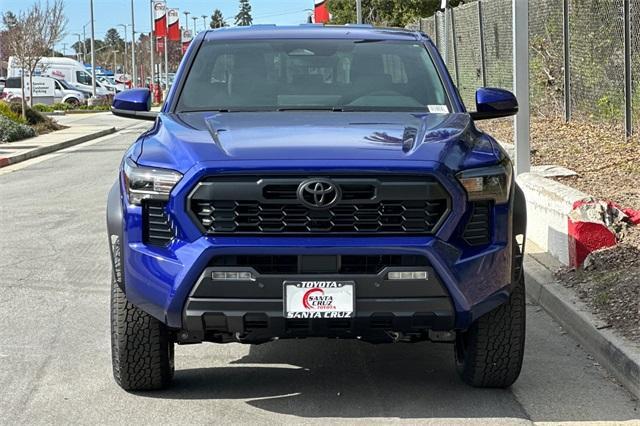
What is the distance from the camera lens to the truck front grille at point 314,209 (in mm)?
5055

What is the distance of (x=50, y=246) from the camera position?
10.7 m

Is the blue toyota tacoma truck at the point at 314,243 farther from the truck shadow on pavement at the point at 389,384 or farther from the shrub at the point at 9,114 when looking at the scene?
the shrub at the point at 9,114

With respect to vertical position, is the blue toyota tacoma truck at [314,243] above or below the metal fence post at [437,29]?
below

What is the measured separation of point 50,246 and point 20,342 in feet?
12.9

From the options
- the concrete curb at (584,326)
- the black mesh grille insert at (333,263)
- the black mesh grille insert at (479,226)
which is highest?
the black mesh grille insert at (479,226)

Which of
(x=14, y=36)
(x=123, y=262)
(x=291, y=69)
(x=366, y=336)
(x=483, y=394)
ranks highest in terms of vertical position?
(x=14, y=36)

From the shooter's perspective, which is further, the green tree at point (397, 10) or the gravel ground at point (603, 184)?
the green tree at point (397, 10)

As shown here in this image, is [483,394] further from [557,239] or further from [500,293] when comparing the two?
[557,239]

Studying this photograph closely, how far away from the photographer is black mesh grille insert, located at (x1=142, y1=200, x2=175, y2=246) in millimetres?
5113

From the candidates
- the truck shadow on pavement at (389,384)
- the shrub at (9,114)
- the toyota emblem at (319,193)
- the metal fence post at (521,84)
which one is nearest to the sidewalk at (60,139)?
the shrub at (9,114)

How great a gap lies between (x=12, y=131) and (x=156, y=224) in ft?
78.2

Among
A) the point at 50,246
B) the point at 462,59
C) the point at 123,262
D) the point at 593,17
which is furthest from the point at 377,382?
the point at 462,59

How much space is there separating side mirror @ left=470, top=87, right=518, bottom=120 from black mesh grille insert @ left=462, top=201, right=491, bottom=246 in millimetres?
1316

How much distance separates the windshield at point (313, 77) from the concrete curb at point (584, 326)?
1574 mm
